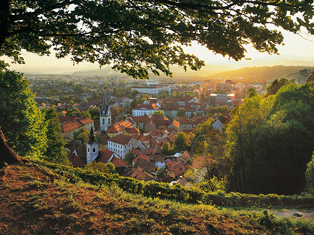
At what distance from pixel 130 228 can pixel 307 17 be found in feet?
13.2

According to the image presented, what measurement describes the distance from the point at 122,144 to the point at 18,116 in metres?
25.3

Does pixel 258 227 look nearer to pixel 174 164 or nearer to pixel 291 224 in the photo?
pixel 291 224

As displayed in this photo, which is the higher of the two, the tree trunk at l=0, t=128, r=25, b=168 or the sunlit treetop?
the sunlit treetop

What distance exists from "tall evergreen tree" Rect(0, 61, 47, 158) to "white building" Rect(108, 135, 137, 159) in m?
24.4

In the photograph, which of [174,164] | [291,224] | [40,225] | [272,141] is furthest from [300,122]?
[174,164]

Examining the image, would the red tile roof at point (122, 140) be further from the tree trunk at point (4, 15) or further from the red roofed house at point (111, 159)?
the tree trunk at point (4, 15)

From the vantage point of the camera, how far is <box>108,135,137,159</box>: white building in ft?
119

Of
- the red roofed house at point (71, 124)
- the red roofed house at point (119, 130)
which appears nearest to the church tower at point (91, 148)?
the red roofed house at point (119, 130)

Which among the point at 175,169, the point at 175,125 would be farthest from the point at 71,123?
the point at 175,169

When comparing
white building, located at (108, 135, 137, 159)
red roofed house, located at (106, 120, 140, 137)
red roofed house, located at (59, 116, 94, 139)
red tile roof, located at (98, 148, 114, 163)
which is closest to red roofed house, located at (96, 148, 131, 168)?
red tile roof, located at (98, 148, 114, 163)

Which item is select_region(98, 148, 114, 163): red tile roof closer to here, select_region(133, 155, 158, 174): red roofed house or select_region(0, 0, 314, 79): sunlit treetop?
select_region(133, 155, 158, 174): red roofed house

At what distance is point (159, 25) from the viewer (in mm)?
3914

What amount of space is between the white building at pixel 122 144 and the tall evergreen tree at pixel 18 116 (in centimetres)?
2435

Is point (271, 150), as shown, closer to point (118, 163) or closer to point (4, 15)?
point (4, 15)
